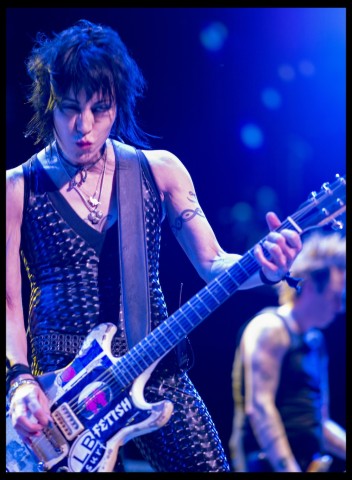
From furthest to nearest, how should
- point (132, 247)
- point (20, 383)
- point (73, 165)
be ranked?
point (73, 165) < point (132, 247) < point (20, 383)

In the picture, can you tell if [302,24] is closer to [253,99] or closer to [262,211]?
[253,99]

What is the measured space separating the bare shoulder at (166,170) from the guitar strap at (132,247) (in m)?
0.06

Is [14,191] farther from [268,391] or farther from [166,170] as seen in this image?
[268,391]

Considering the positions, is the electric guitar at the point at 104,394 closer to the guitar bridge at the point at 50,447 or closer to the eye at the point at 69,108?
the guitar bridge at the point at 50,447

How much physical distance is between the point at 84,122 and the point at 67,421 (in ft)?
3.60

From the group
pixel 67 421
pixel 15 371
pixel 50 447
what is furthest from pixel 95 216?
pixel 50 447

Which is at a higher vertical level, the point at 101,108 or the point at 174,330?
the point at 101,108

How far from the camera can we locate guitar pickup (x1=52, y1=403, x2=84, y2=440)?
2.38 m

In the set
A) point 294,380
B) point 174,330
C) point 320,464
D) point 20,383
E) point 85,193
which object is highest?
point 85,193

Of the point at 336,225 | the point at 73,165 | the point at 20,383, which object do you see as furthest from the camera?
the point at 73,165

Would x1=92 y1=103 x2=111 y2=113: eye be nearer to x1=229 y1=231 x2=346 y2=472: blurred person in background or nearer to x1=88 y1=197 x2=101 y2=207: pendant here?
x1=88 y1=197 x2=101 y2=207: pendant

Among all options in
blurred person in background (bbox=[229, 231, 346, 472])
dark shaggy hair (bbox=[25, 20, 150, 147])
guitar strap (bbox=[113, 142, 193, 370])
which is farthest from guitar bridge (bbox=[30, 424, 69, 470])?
dark shaggy hair (bbox=[25, 20, 150, 147])

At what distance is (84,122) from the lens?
8.00ft

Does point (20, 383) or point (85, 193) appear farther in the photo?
point (85, 193)
